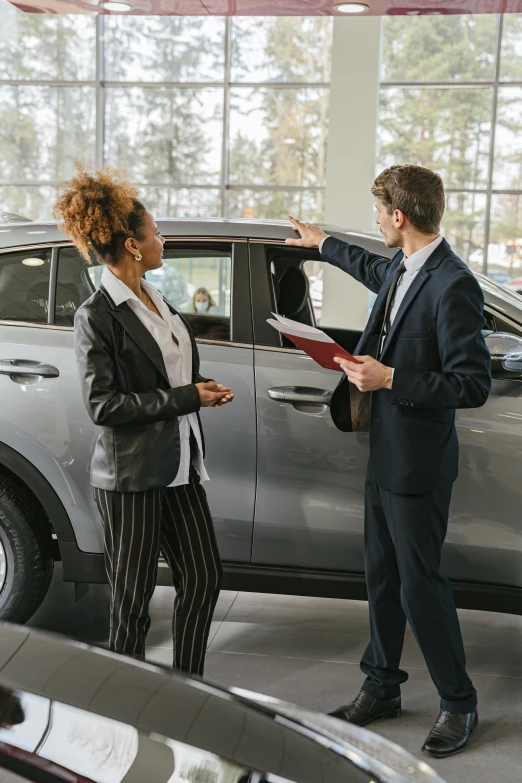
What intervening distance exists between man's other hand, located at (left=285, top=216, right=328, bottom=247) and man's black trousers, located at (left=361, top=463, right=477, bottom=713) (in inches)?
32.4

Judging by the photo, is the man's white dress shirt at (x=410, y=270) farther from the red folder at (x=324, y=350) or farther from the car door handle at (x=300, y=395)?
the car door handle at (x=300, y=395)

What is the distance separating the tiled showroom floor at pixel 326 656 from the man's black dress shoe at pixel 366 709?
0.03m

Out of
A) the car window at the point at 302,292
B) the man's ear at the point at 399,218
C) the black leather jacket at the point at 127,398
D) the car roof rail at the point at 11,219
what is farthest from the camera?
the car roof rail at the point at 11,219

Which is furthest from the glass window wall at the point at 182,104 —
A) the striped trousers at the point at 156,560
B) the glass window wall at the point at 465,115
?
the striped trousers at the point at 156,560

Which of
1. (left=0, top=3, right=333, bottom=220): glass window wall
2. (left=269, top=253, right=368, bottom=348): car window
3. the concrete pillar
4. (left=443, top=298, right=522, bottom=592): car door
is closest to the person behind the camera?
(left=443, top=298, right=522, bottom=592): car door

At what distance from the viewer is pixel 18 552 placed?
319 cm

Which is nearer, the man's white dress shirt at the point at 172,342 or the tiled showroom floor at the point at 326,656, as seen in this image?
the man's white dress shirt at the point at 172,342

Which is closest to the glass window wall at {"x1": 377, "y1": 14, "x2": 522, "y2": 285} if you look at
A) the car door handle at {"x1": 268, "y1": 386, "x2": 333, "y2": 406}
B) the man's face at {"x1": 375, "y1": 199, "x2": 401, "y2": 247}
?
the car door handle at {"x1": 268, "y1": 386, "x2": 333, "y2": 406}

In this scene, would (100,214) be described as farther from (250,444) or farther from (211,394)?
(250,444)

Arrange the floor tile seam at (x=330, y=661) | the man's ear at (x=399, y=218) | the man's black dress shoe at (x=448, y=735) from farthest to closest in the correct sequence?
the floor tile seam at (x=330, y=661), the man's black dress shoe at (x=448, y=735), the man's ear at (x=399, y=218)

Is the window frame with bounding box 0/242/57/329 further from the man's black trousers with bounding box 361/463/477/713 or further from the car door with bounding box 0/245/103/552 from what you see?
the man's black trousers with bounding box 361/463/477/713

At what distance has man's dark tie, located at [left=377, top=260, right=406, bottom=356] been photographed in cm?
266

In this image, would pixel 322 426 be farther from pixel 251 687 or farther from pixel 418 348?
pixel 251 687

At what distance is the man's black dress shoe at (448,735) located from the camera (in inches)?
106
